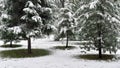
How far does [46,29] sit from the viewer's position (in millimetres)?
14094

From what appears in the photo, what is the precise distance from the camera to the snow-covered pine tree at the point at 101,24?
37.7 feet

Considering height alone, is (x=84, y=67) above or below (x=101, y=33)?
below

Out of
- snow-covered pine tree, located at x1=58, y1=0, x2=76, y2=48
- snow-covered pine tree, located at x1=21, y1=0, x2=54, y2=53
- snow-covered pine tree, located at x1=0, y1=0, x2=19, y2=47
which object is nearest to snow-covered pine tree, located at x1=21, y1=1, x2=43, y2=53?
snow-covered pine tree, located at x1=21, y1=0, x2=54, y2=53

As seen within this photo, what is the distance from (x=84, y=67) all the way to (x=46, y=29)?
5678 mm

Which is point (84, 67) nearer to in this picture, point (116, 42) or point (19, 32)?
point (116, 42)

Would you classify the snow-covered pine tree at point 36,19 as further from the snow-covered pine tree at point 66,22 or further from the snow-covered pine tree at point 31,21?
the snow-covered pine tree at point 66,22

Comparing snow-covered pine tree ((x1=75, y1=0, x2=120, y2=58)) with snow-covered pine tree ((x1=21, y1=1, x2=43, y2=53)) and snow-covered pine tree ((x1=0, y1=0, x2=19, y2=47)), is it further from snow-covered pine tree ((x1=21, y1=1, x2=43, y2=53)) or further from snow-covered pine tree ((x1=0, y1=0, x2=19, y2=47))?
snow-covered pine tree ((x1=0, y1=0, x2=19, y2=47))

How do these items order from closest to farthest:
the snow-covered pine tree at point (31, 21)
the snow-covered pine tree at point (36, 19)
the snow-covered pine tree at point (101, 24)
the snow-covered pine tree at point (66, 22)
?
1. the snow-covered pine tree at point (101, 24)
2. the snow-covered pine tree at point (31, 21)
3. the snow-covered pine tree at point (36, 19)
4. the snow-covered pine tree at point (66, 22)

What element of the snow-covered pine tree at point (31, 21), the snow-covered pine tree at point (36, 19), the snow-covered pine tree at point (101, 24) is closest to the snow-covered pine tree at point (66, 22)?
the snow-covered pine tree at point (36, 19)

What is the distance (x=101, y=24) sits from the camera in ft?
38.4

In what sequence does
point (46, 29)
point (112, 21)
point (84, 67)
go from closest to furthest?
point (84, 67), point (112, 21), point (46, 29)

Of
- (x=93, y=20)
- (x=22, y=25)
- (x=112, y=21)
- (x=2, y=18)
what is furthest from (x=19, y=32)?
(x=112, y=21)

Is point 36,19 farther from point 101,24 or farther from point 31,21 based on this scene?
point 101,24

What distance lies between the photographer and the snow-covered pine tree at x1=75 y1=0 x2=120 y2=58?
11.5 metres
